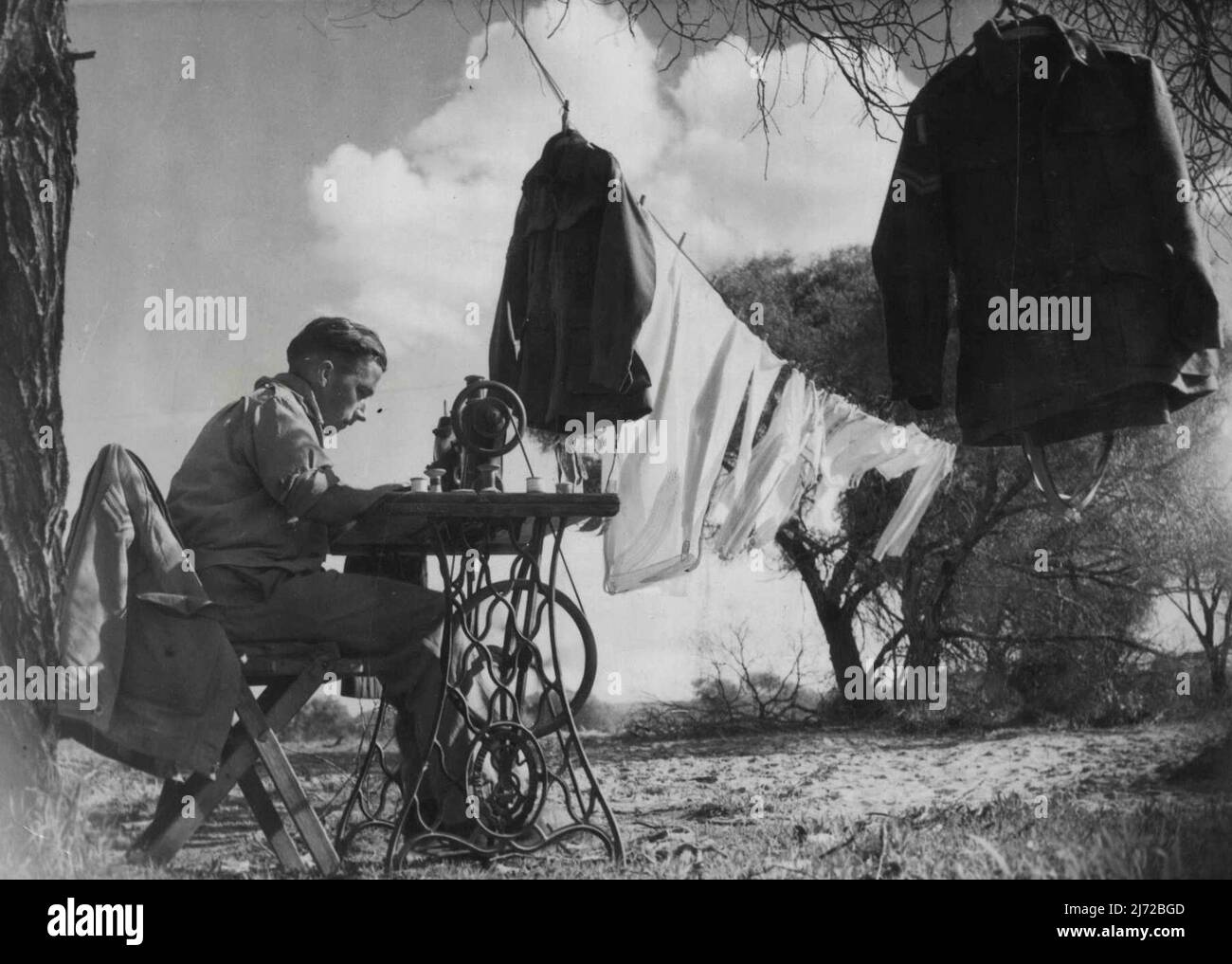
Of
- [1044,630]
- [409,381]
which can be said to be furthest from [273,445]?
[1044,630]

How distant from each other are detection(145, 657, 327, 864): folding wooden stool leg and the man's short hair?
94 cm

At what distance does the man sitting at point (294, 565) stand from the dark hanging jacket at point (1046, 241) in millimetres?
1515

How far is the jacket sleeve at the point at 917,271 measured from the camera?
3637 mm

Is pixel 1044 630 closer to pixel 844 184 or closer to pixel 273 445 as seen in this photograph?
pixel 844 184

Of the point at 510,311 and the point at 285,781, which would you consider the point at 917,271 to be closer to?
the point at 510,311

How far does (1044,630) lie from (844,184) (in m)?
1.47

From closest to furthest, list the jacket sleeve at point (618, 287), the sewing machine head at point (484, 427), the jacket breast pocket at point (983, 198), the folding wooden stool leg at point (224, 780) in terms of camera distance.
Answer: the folding wooden stool leg at point (224, 780)
the sewing machine head at point (484, 427)
the jacket breast pocket at point (983, 198)
the jacket sleeve at point (618, 287)

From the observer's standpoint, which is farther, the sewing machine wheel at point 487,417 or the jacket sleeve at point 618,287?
the jacket sleeve at point 618,287

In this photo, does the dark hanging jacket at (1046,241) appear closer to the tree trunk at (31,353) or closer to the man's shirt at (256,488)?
the man's shirt at (256,488)

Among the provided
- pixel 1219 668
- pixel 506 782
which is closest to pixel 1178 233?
pixel 1219 668

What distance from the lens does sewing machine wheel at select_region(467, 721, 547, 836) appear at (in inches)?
131

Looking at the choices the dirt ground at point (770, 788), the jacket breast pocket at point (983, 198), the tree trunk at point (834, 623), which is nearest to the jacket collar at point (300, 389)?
the dirt ground at point (770, 788)

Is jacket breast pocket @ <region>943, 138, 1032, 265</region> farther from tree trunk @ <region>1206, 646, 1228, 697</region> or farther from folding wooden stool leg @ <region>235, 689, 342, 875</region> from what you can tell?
folding wooden stool leg @ <region>235, 689, 342, 875</region>

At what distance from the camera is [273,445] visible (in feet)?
11.4
